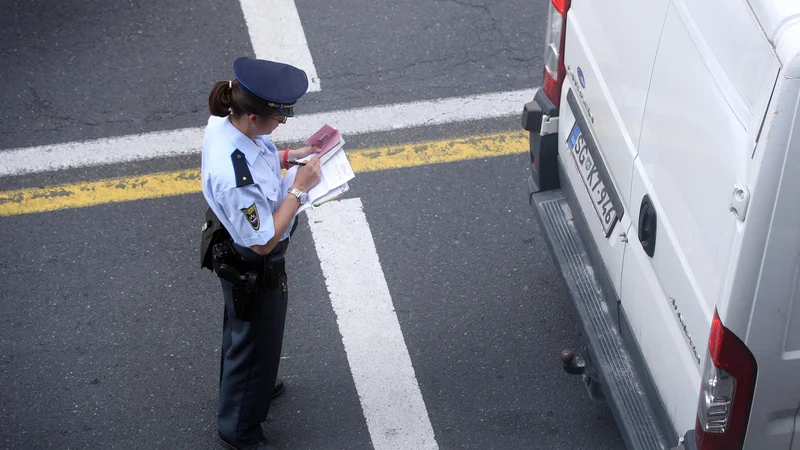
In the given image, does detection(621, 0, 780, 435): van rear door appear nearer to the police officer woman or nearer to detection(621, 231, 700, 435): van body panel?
detection(621, 231, 700, 435): van body panel

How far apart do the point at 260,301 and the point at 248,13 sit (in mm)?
3421

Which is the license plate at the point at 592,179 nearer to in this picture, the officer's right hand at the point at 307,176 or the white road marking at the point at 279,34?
the officer's right hand at the point at 307,176

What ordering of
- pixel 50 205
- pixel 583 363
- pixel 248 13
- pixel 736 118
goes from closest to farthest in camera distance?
1. pixel 736 118
2. pixel 583 363
3. pixel 50 205
4. pixel 248 13

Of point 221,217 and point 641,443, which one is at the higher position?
point 221,217

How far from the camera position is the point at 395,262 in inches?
195

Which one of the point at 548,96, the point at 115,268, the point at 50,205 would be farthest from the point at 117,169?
the point at 548,96

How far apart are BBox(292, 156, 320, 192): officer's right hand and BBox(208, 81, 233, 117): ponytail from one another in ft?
1.24

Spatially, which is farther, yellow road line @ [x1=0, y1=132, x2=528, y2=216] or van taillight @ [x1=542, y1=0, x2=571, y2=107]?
yellow road line @ [x1=0, y1=132, x2=528, y2=216]

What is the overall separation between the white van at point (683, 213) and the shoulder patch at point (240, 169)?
4.51 ft

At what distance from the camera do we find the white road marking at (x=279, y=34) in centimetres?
619

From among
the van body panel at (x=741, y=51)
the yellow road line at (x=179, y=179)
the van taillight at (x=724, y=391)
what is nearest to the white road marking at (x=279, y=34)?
the yellow road line at (x=179, y=179)

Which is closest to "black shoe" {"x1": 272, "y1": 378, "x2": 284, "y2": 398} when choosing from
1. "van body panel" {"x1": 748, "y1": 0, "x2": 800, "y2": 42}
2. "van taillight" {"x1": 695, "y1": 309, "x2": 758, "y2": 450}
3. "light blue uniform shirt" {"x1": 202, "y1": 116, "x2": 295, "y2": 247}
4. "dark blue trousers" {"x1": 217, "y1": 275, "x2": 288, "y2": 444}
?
"dark blue trousers" {"x1": 217, "y1": 275, "x2": 288, "y2": 444}

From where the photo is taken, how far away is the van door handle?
10.5 feet

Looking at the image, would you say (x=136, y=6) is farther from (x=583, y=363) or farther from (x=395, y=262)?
(x=583, y=363)
